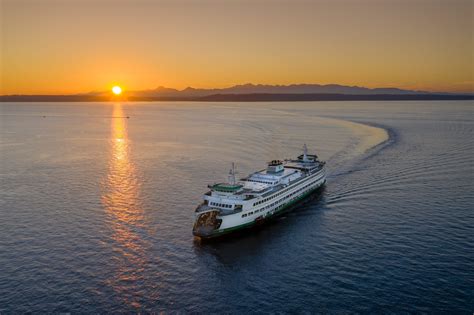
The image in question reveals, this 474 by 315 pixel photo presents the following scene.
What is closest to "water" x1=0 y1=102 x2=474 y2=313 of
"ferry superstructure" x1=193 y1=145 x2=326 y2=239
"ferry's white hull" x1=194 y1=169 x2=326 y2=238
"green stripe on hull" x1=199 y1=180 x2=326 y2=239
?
"green stripe on hull" x1=199 y1=180 x2=326 y2=239

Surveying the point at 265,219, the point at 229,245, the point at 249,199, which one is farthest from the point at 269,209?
the point at 229,245

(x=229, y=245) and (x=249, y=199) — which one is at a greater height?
(x=249, y=199)

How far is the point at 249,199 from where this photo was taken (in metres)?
72.4

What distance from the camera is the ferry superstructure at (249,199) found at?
68.2 m

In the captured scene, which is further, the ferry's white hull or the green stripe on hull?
the ferry's white hull

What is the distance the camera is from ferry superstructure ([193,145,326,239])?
68250mm

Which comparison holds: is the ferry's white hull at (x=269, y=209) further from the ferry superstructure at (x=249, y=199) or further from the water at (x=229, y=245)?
the water at (x=229, y=245)

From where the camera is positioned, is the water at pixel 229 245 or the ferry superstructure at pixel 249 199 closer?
the water at pixel 229 245

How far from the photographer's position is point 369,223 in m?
71.9

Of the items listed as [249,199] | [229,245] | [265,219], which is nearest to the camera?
[229,245]

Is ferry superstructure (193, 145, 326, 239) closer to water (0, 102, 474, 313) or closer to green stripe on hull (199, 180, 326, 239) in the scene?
green stripe on hull (199, 180, 326, 239)

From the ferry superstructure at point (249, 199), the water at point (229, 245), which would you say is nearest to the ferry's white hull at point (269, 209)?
the ferry superstructure at point (249, 199)

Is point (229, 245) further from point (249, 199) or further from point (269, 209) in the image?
point (269, 209)

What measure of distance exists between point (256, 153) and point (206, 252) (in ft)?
272
